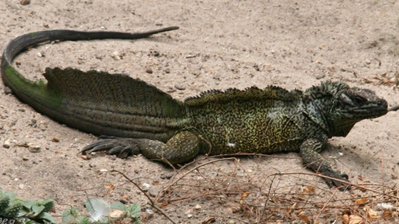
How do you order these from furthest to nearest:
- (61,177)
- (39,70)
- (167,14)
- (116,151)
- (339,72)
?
(167,14), (339,72), (39,70), (116,151), (61,177)

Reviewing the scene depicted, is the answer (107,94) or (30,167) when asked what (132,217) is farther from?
(107,94)

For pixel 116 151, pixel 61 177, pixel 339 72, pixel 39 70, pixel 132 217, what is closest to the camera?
pixel 132 217

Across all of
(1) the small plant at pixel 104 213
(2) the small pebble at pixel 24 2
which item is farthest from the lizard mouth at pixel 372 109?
(2) the small pebble at pixel 24 2

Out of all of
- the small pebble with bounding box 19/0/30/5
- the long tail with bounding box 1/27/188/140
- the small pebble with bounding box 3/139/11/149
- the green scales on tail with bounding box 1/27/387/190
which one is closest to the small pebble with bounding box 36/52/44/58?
the green scales on tail with bounding box 1/27/387/190

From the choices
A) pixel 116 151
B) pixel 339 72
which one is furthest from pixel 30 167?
pixel 339 72

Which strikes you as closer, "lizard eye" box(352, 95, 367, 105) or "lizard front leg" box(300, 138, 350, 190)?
"lizard front leg" box(300, 138, 350, 190)

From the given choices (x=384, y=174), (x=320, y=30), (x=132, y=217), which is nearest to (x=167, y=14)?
(x=320, y=30)

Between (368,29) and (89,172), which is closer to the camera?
(89,172)

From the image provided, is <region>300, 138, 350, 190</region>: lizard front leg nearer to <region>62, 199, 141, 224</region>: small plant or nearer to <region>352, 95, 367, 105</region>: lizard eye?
<region>352, 95, 367, 105</region>: lizard eye
